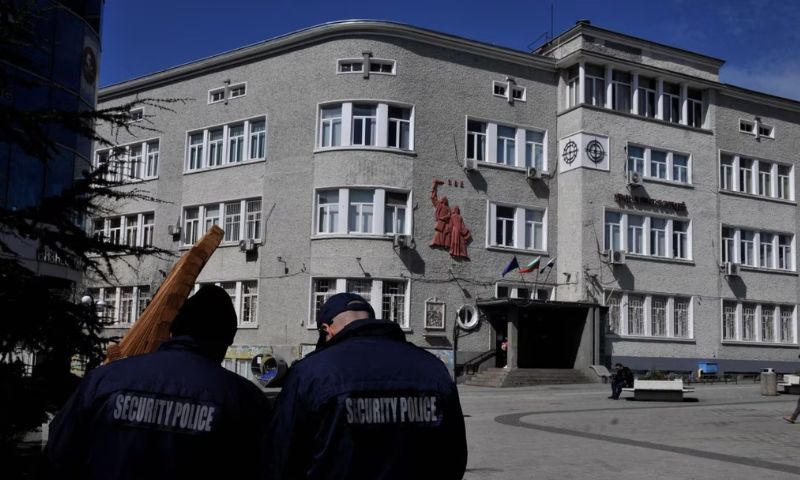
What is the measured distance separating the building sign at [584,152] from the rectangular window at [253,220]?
531 inches

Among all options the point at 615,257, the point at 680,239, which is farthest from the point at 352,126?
the point at 680,239

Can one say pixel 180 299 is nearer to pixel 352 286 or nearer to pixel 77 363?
pixel 77 363

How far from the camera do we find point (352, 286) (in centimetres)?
3356

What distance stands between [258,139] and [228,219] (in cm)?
373

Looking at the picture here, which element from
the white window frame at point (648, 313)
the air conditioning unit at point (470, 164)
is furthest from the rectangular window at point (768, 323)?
the air conditioning unit at point (470, 164)

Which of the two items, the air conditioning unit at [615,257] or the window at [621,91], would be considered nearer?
the air conditioning unit at [615,257]

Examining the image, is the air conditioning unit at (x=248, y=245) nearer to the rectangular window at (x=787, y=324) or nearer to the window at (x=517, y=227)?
the window at (x=517, y=227)

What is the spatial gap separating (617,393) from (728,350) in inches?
647

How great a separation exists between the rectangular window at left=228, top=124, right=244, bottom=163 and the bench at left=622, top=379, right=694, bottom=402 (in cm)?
2002

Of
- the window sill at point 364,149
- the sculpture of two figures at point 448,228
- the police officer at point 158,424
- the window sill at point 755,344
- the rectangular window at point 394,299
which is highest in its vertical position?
the window sill at point 364,149

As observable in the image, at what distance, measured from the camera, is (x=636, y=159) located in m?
38.6

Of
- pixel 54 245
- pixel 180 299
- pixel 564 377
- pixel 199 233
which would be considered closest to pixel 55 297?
pixel 54 245

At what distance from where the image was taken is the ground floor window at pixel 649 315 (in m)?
37.2

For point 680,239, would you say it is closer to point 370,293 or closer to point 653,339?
point 653,339
